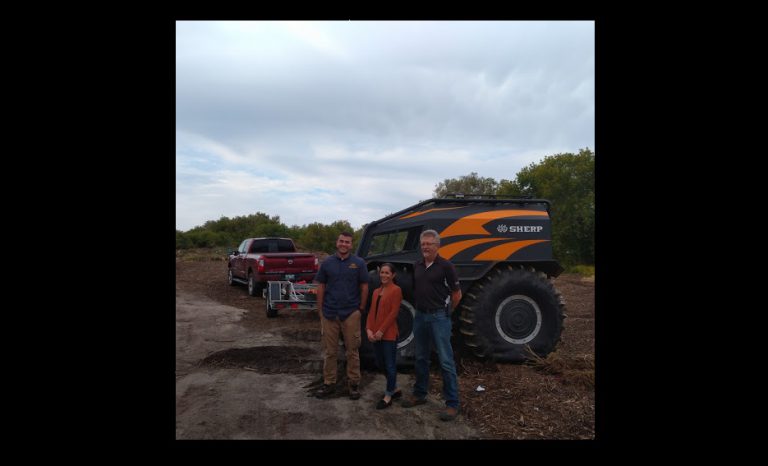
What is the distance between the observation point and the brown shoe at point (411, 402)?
16.2 ft

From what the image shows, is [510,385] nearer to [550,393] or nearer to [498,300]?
[550,393]

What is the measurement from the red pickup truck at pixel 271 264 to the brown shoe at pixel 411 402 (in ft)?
23.3

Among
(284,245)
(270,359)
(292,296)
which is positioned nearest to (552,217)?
(284,245)

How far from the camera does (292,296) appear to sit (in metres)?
9.15

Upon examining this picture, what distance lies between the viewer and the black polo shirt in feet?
15.5

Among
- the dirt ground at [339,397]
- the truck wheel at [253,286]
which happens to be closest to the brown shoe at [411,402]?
the dirt ground at [339,397]

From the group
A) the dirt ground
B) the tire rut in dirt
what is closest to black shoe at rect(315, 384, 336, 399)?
the dirt ground

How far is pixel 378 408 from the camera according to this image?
4.87m

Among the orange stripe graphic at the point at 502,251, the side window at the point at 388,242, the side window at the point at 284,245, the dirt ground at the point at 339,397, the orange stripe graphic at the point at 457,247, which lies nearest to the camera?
the dirt ground at the point at 339,397

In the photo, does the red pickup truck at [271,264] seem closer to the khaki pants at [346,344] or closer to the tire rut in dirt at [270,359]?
the tire rut in dirt at [270,359]

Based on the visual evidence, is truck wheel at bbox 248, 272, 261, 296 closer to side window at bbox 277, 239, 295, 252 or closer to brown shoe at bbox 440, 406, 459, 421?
side window at bbox 277, 239, 295, 252

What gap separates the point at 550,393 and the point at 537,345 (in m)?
1.15

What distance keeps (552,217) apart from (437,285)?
2728cm

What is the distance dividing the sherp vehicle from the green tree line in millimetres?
18121
